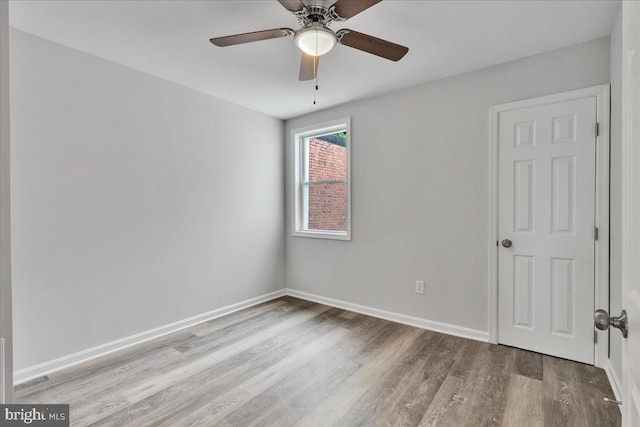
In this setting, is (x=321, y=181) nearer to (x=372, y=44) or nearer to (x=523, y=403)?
(x=372, y=44)

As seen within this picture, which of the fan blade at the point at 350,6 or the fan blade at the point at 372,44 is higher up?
the fan blade at the point at 350,6

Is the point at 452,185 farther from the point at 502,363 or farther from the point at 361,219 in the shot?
the point at 502,363

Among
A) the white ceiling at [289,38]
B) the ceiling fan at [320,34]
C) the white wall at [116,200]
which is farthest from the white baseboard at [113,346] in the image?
the ceiling fan at [320,34]

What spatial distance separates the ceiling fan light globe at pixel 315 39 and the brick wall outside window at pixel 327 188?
198cm

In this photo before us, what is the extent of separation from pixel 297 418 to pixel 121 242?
80.6 inches

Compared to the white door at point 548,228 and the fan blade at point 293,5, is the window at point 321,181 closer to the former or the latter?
the white door at point 548,228

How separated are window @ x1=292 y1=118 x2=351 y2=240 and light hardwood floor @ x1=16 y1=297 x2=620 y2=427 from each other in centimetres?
149

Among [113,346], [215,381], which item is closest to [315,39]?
[215,381]

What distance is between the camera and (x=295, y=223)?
421 centimetres

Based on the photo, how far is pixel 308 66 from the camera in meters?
2.13

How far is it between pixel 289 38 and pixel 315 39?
0.55 m

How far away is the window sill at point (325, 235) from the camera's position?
3.69m

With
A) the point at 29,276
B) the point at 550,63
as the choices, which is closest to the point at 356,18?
the point at 550,63

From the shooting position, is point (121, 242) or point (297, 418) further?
point (121, 242)
